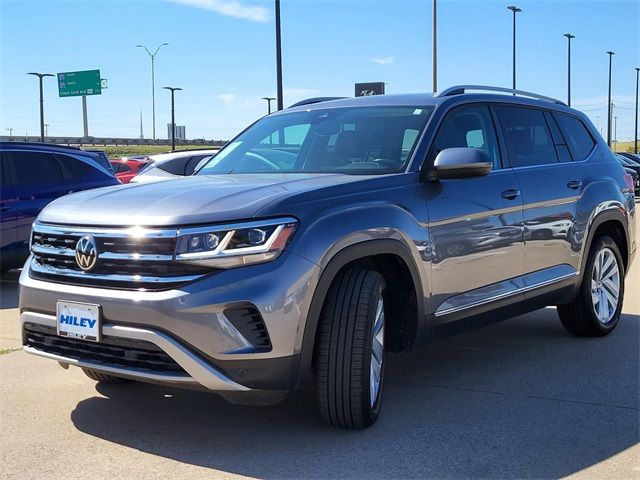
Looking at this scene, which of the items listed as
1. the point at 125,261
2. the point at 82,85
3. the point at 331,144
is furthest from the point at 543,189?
the point at 82,85

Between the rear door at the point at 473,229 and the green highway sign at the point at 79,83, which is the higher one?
the green highway sign at the point at 79,83

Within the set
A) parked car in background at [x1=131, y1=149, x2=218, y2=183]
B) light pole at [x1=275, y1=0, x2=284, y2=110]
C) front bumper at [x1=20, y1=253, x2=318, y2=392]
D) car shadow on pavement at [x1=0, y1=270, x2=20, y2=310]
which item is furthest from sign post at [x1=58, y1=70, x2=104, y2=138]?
front bumper at [x1=20, y1=253, x2=318, y2=392]

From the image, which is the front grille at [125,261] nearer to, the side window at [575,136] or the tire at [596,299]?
the tire at [596,299]

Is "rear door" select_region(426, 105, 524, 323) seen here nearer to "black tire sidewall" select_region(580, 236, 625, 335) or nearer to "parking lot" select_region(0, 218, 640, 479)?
"parking lot" select_region(0, 218, 640, 479)

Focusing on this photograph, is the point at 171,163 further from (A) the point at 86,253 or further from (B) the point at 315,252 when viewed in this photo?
(B) the point at 315,252

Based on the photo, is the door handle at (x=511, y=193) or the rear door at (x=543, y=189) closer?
the door handle at (x=511, y=193)

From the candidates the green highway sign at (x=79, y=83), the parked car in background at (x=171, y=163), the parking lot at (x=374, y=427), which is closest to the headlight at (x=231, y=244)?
the parking lot at (x=374, y=427)

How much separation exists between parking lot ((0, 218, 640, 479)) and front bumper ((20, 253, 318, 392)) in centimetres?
43

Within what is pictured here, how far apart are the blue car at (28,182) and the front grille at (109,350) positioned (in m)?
5.26

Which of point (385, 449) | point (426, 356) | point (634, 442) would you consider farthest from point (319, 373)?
point (426, 356)

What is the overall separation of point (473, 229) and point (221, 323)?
1.87m

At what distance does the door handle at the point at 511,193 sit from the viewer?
493 centimetres

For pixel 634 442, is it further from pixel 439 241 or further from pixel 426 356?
pixel 426 356

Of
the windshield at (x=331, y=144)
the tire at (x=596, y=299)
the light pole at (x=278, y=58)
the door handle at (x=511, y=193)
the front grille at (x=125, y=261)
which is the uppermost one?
the light pole at (x=278, y=58)
